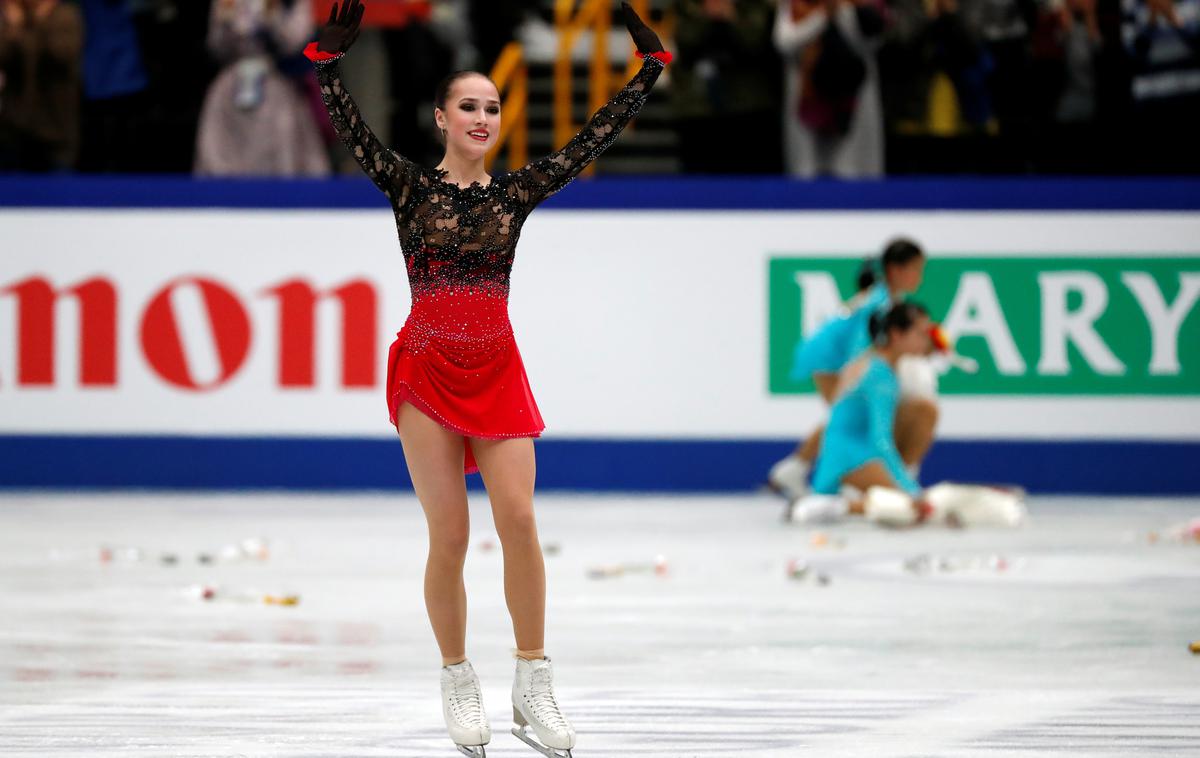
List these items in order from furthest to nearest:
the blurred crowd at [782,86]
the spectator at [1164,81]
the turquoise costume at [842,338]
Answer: the blurred crowd at [782,86], the spectator at [1164,81], the turquoise costume at [842,338]

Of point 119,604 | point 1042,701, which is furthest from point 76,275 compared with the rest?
point 1042,701

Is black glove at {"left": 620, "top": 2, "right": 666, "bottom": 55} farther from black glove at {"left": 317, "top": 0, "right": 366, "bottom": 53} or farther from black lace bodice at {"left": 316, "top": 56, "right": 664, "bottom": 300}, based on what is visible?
black glove at {"left": 317, "top": 0, "right": 366, "bottom": 53}

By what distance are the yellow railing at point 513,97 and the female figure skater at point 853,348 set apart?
2418 mm

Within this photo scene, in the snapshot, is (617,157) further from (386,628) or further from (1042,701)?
(1042,701)

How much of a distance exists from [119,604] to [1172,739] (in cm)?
349

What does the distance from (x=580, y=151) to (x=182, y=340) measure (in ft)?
21.2

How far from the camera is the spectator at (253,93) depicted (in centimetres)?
1070

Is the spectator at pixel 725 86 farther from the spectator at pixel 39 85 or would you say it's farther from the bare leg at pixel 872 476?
the spectator at pixel 39 85

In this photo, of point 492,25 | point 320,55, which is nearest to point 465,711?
point 320,55

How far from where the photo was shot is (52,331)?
10.3 m

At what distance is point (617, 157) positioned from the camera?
12188 mm

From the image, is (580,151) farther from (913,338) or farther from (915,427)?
(915,427)

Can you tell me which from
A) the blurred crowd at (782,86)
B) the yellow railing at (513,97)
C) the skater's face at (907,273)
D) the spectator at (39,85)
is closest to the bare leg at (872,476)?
the skater's face at (907,273)

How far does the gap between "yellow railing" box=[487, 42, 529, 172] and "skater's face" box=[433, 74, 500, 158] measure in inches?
267
